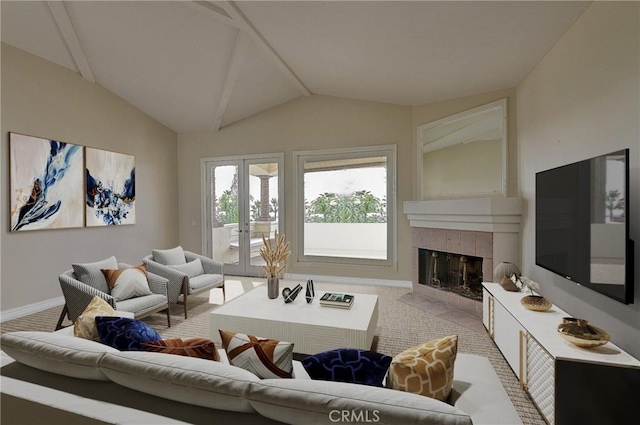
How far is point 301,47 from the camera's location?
363 centimetres

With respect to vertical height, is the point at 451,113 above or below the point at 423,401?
above

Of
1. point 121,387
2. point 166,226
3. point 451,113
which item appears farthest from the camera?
point 166,226

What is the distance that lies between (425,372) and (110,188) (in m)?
5.22

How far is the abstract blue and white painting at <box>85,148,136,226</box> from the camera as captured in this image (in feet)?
14.7

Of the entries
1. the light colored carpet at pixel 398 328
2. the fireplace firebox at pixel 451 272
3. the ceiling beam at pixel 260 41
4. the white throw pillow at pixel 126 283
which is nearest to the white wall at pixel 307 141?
the fireplace firebox at pixel 451 272

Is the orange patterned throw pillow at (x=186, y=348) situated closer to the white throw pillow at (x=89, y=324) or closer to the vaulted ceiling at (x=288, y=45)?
the white throw pillow at (x=89, y=324)

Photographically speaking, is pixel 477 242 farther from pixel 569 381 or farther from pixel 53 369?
pixel 53 369

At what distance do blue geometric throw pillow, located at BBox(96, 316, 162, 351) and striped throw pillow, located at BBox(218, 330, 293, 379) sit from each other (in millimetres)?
470

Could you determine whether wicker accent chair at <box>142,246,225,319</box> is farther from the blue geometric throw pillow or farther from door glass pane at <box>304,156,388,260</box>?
the blue geometric throw pillow

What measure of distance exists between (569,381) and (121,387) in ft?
7.12

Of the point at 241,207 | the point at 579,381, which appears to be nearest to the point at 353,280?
the point at 241,207

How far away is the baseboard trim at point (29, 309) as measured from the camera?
3.55 metres

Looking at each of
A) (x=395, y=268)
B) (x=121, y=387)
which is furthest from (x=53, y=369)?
(x=395, y=268)

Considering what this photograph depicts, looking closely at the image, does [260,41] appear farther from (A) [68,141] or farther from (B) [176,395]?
(B) [176,395]
